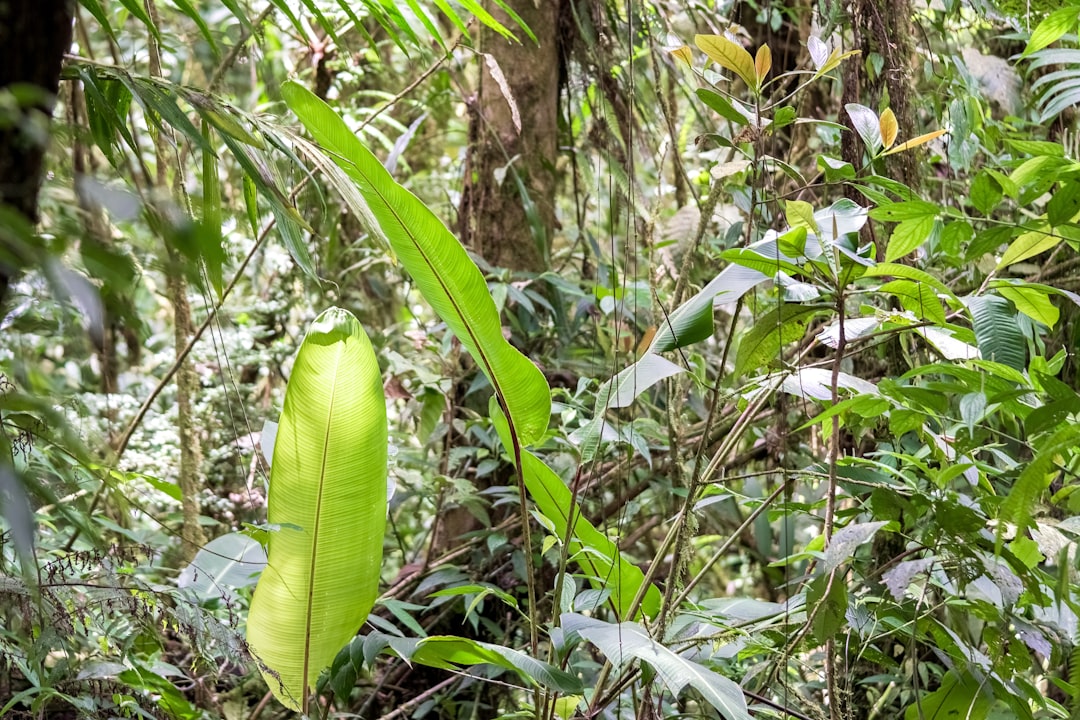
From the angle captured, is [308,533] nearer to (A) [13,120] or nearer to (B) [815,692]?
(A) [13,120]

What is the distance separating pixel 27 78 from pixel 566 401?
148 cm

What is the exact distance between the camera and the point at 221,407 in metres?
2.36

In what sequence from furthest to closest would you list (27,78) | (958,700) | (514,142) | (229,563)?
1. (514,142)
2. (229,563)
3. (958,700)
4. (27,78)

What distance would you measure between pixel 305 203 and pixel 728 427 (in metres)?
1.27

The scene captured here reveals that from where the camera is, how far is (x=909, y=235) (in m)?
1.08

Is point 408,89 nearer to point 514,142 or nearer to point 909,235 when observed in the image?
point 514,142

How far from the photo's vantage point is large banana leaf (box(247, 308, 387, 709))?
4.15 feet

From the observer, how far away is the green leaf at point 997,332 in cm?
104

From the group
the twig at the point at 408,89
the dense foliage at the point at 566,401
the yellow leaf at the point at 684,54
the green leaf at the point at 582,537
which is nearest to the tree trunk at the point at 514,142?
the dense foliage at the point at 566,401

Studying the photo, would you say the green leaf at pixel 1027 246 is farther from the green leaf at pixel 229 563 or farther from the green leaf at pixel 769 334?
the green leaf at pixel 229 563

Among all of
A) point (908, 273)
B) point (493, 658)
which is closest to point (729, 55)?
point (908, 273)

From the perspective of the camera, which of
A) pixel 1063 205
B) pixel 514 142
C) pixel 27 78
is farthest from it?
pixel 514 142

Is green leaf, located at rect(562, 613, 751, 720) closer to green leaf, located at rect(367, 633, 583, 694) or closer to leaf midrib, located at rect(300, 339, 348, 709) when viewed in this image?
green leaf, located at rect(367, 633, 583, 694)

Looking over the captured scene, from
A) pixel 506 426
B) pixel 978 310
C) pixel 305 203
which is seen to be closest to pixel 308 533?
pixel 506 426
